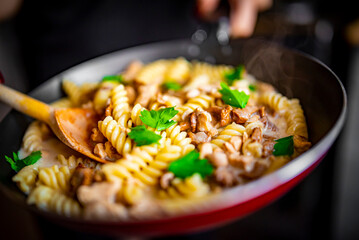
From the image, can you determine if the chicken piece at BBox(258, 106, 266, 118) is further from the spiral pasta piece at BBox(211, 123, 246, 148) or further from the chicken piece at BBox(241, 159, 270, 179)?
the chicken piece at BBox(241, 159, 270, 179)

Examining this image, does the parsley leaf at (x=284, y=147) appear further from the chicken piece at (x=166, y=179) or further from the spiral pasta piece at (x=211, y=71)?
the spiral pasta piece at (x=211, y=71)

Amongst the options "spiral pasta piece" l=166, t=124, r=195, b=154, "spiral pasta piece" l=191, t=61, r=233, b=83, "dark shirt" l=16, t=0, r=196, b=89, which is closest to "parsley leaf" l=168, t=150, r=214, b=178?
"spiral pasta piece" l=166, t=124, r=195, b=154

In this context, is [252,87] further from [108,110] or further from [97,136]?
[97,136]

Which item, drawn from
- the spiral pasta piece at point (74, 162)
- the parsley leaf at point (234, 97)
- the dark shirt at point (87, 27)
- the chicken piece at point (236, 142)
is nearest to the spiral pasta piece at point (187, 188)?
the chicken piece at point (236, 142)

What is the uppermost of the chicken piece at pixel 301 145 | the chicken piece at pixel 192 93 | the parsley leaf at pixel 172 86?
the chicken piece at pixel 192 93

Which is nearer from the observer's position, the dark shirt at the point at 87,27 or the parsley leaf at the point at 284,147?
the parsley leaf at the point at 284,147

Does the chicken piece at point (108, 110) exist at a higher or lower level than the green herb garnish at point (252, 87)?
higher

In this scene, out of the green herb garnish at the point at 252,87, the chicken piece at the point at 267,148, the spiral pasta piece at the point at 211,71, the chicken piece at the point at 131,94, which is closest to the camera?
the chicken piece at the point at 267,148

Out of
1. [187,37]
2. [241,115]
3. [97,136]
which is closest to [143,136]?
[97,136]
